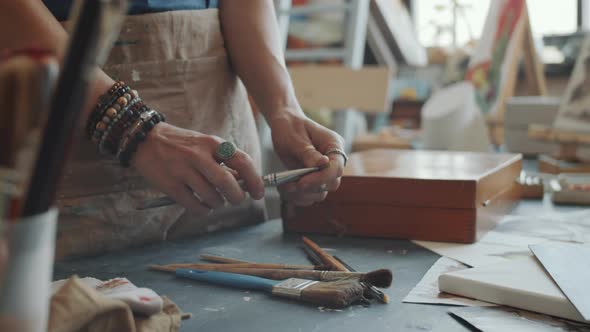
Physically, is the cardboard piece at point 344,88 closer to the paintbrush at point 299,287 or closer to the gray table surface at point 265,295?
the gray table surface at point 265,295

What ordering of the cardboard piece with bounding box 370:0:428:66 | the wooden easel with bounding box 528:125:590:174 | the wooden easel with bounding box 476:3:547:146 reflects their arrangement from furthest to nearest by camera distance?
the cardboard piece with bounding box 370:0:428:66, the wooden easel with bounding box 476:3:547:146, the wooden easel with bounding box 528:125:590:174

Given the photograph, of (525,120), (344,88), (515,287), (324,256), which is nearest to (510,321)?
(515,287)

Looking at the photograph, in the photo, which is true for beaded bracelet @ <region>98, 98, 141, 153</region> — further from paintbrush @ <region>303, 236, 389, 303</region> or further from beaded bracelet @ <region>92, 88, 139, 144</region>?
paintbrush @ <region>303, 236, 389, 303</region>

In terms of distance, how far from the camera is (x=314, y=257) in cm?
76

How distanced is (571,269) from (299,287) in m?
0.27

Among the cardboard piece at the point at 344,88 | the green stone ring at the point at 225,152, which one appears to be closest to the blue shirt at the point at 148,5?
the green stone ring at the point at 225,152

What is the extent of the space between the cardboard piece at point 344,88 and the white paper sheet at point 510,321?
146 centimetres

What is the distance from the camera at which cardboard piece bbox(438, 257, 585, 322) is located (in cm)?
51

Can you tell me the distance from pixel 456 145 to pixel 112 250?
4.14 ft

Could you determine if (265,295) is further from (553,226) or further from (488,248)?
(553,226)

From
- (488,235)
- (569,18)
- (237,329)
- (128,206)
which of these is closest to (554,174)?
(488,235)

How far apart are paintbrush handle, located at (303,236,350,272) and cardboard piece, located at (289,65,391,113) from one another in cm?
120

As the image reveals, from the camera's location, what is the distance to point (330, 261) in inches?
27.7

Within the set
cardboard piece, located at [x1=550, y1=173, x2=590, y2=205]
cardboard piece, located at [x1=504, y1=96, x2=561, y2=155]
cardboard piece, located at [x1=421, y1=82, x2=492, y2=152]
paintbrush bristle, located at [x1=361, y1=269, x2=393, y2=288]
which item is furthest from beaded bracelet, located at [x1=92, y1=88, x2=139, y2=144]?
cardboard piece, located at [x1=504, y1=96, x2=561, y2=155]
